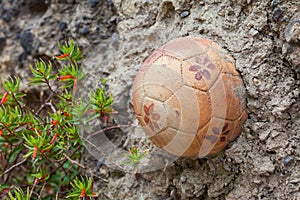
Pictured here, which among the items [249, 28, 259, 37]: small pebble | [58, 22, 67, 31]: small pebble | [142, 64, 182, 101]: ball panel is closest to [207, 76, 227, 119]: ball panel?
[142, 64, 182, 101]: ball panel

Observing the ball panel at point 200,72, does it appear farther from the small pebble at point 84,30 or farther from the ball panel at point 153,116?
the small pebble at point 84,30

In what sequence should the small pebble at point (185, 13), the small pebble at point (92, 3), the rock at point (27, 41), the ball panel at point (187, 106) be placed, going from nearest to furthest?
the ball panel at point (187, 106) → the small pebble at point (185, 13) → the small pebble at point (92, 3) → the rock at point (27, 41)

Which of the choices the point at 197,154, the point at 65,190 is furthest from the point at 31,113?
the point at 197,154

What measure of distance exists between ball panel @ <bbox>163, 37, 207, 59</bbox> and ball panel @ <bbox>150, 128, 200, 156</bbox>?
0.76 ft

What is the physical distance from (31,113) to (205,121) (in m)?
0.70

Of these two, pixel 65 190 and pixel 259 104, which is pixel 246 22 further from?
pixel 65 190

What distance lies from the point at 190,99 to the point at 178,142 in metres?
0.14

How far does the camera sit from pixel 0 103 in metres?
1.67

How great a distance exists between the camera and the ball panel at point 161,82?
4.55 feet

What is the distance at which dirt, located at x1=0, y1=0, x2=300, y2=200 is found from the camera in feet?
4.77

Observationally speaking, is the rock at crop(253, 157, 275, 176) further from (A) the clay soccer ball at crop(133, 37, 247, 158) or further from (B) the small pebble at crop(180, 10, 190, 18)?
(B) the small pebble at crop(180, 10, 190, 18)

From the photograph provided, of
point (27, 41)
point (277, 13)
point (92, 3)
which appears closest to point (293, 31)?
point (277, 13)

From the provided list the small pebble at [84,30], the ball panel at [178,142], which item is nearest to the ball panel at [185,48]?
the ball panel at [178,142]

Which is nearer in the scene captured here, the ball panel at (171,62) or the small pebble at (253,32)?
the ball panel at (171,62)
